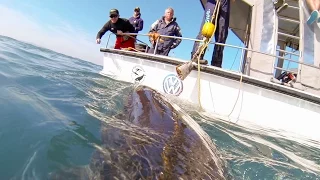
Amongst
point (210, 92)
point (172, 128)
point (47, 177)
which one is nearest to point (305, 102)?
point (210, 92)

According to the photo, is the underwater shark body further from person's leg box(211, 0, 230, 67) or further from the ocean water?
person's leg box(211, 0, 230, 67)

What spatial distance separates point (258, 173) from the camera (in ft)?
8.00

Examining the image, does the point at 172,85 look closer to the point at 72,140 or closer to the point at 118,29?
the point at 118,29

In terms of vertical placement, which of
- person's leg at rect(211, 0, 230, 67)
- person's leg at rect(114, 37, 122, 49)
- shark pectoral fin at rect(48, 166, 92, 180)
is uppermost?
person's leg at rect(211, 0, 230, 67)

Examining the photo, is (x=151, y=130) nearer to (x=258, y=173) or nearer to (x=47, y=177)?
(x=47, y=177)

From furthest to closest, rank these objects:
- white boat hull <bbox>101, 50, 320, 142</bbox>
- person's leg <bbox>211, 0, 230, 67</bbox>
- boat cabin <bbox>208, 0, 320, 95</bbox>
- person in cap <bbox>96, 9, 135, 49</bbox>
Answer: person in cap <bbox>96, 9, 135, 49</bbox>, person's leg <bbox>211, 0, 230, 67</bbox>, boat cabin <bbox>208, 0, 320, 95</bbox>, white boat hull <bbox>101, 50, 320, 142</bbox>

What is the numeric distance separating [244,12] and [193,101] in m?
3.44

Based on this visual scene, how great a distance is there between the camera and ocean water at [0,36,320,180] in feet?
5.88

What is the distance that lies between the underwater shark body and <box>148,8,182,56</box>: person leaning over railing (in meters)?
4.29

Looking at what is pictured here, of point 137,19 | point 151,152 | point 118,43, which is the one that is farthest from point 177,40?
point 151,152

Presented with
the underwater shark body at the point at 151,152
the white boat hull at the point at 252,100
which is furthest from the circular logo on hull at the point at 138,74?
the underwater shark body at the point at 151,152

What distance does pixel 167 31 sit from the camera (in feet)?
22.5

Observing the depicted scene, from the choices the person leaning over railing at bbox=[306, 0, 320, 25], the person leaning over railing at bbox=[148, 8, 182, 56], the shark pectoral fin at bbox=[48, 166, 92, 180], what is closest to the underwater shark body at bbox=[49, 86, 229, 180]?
the shark pectoral fin at bbox=[48, 166, 92, 180]

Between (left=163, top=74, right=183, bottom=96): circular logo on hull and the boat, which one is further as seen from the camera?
(left=163, top=74, right=183, bottom=96): circular logo on hull
